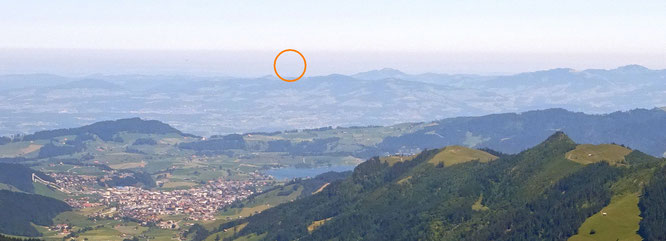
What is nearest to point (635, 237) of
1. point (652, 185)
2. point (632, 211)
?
point (632, 211)

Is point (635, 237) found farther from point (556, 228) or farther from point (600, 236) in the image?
point (556, 228)

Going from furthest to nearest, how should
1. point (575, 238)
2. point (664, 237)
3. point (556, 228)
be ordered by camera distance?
point (556, 228)
point (575, 238)
point (664, 237)

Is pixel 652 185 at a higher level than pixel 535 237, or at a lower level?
higher

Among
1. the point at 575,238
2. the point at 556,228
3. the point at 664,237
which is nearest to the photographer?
the point at 664,237

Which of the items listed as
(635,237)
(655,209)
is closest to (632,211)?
(655,209)

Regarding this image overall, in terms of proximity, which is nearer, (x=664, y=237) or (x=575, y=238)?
(x=664, y=237)

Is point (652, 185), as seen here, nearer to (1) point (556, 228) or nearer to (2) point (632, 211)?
(2) point (632, 211)
